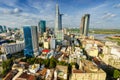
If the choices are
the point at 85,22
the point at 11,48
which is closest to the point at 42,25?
the point at 85,22

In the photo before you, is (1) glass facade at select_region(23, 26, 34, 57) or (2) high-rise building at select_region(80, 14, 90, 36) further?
(2) high-rise building at select_region(80, 14, 90, 36)

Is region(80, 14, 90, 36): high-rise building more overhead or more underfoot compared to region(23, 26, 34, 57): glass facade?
more overhead

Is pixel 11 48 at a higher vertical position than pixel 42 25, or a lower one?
lower

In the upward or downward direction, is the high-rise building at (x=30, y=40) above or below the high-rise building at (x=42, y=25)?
below

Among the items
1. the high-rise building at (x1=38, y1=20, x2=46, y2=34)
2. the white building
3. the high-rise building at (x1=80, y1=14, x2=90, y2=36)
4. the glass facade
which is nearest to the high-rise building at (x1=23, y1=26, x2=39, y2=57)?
the glass facade

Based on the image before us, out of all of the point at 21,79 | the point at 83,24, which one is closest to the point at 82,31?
the point at 83,24

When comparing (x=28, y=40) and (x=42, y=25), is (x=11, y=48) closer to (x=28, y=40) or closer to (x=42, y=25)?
(x=28, y=40)

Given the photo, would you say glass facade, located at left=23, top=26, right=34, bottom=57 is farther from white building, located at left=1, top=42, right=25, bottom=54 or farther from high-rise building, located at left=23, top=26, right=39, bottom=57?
white building, located at left=1, top=42, right=25, bottom=54

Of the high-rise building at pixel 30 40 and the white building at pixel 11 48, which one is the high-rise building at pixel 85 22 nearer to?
the high-rise building at pixel 30 40

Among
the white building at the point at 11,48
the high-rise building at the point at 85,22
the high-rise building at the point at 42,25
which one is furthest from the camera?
the high-rise building at the point at 85,22

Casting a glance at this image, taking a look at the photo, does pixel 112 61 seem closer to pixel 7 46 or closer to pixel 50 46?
pixel 50 46

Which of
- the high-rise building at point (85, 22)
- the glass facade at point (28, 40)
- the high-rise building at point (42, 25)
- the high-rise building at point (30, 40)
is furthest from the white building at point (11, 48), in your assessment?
the high-rise building at point (85, 22)
